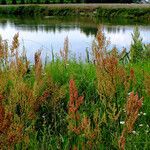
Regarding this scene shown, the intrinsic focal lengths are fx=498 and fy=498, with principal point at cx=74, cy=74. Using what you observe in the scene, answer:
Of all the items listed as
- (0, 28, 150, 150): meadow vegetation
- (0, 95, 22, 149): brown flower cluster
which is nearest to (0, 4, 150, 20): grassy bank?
(0, 28, 150, 150): meadow vegetation

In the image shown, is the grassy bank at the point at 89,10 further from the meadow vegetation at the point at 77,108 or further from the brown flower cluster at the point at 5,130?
the brown flower cluster at the point at 5,130

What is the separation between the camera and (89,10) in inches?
1706

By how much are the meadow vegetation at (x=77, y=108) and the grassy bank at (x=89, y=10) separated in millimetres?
32757

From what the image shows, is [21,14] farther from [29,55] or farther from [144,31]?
[29,55]

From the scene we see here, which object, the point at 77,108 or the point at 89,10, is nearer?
the point at 77,108

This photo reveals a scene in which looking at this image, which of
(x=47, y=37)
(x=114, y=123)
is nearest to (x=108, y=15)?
(x=47, y=37)

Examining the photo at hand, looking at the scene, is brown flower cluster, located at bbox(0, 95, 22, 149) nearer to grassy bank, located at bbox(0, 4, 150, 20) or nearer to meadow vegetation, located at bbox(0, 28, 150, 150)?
meadow vegetation, located at bbox(0, 28, 150, 150)

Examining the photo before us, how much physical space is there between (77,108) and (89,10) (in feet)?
135

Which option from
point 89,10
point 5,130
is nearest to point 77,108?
point 5,130

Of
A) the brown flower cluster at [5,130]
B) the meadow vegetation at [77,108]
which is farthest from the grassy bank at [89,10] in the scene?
the brown flower cluster at [5,130]

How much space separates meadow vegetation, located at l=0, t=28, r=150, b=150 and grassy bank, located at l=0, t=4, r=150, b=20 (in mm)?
32757

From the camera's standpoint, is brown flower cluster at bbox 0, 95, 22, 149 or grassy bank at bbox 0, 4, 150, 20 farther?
grassy bank at bbox 0, 4, 150, 20

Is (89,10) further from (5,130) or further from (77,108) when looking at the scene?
(5,130)

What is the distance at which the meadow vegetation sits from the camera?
2578mm
